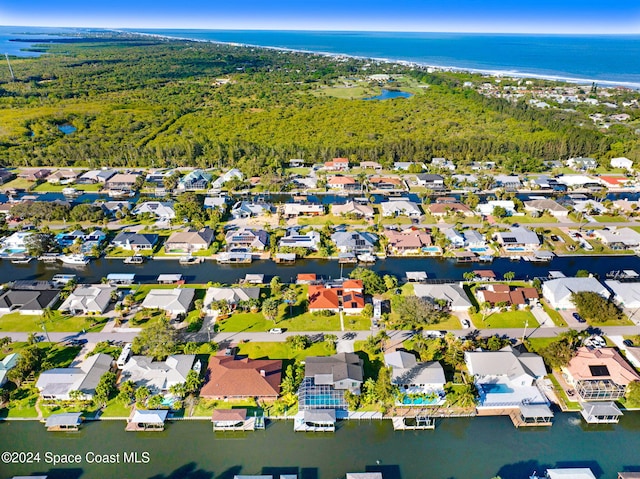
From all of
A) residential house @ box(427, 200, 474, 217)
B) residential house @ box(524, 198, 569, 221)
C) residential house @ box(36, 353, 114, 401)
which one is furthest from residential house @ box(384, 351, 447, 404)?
residential house @ box(524, 198, 569, 221)

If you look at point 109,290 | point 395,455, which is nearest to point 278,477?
point 395,455

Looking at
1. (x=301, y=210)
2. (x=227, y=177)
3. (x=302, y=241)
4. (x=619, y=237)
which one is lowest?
(x=302, y=241)

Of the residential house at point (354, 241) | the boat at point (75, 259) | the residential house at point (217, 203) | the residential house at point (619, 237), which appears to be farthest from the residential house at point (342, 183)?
the boat at point (75, 259)

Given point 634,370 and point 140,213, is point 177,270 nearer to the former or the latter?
point 140,213

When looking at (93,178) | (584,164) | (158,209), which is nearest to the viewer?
(158,209)

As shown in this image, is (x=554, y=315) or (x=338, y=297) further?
(x=338, y=297)

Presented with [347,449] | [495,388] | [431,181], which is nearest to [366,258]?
[495,388]

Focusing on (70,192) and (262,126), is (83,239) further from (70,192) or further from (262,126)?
(262,126)

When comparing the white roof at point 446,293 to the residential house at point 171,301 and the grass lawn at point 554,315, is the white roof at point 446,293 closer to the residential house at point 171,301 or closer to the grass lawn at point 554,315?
the grass lawn at point 554,315
